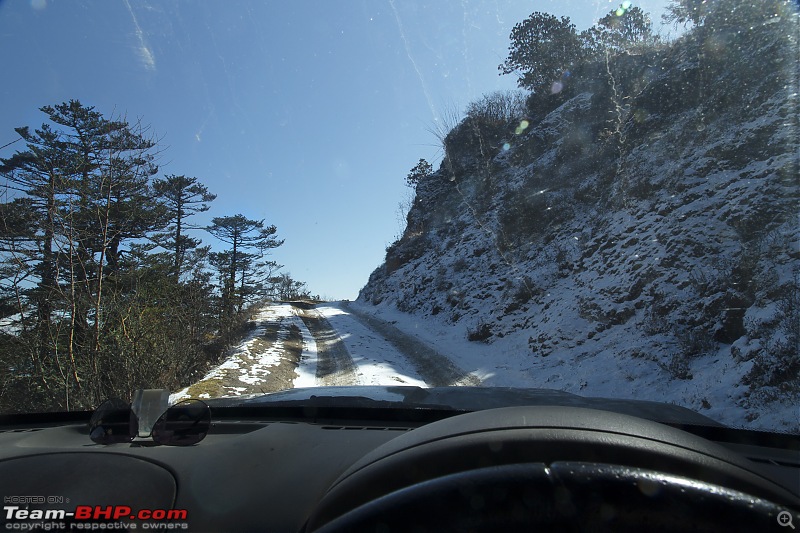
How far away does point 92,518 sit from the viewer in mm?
1550

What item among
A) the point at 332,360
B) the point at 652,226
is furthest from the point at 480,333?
the point at 652,226

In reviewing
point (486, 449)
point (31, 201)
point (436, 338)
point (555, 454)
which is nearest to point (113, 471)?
point (486, 449)

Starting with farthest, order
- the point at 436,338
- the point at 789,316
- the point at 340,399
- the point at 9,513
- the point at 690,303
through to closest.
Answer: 1. the point at 436,338
2. the point at 690,303
3. the point at 789,316
4. the point at 340,399
5. the point at 9,513

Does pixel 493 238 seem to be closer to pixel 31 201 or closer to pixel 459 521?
pixel 31 201

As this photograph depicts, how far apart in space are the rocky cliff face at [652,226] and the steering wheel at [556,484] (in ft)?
19.8

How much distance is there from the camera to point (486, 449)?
3.91ft

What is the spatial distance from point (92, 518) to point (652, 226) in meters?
13.7

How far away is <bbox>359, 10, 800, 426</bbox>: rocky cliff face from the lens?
8.03m

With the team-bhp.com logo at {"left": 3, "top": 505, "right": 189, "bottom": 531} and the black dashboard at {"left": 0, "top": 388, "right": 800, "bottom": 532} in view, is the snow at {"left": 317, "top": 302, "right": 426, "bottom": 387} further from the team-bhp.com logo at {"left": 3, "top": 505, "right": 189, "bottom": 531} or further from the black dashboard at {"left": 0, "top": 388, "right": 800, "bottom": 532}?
the team-bhp.com logo at {"left": 3, "top": 505, "right": 189, "bottom": 531}

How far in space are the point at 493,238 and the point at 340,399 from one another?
1915 centimetres

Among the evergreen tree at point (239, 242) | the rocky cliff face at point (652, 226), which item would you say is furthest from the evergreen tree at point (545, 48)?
the evergreen tree at point (239, 242)

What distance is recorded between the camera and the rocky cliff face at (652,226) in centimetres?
803

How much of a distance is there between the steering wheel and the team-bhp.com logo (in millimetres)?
646

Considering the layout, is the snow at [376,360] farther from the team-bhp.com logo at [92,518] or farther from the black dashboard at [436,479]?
the team-bhp.com logo at [92,518]
